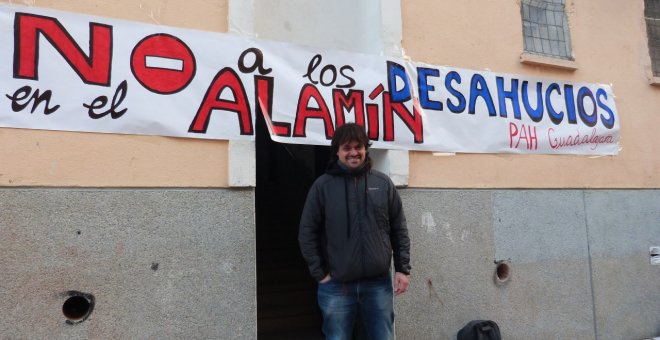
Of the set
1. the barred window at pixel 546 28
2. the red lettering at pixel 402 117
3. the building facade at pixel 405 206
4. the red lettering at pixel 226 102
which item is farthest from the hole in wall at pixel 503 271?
the red lettering at pixel 226 102

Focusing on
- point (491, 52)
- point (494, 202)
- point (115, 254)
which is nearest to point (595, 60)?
point (491, 52)

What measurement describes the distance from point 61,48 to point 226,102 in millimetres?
1147

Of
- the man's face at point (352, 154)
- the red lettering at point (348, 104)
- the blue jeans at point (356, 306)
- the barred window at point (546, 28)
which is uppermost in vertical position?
→ the barred window at point (546, 28)

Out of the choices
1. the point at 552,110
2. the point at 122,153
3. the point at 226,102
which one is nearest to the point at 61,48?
the point at 122,153

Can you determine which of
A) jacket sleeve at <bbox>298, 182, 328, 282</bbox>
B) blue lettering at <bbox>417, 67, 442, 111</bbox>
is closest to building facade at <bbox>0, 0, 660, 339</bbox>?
blue lettering at <bbox>417, 67, 442, 111</bbox>

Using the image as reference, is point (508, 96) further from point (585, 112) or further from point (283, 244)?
point (283, 244)

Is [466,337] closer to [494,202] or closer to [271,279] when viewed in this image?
[494,202]

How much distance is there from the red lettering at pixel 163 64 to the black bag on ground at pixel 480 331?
9.97 ft

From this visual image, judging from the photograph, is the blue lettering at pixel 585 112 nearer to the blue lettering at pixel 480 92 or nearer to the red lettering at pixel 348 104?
the blue lettering at pixel 480 92

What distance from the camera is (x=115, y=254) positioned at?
3.51 m

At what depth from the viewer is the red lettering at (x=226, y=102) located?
12.6 ft

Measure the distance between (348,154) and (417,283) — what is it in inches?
Answer: 61.2

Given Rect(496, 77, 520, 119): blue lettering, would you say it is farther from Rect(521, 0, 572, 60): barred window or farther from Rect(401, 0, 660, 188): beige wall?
Rect(521, 0, 572, 60): barred window

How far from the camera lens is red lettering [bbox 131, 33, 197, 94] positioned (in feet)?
12.2
